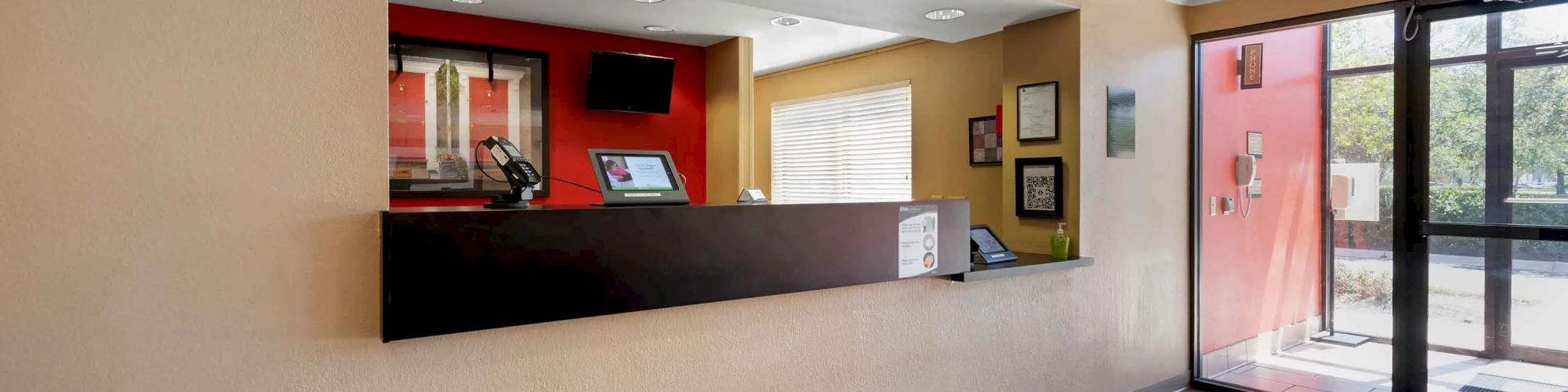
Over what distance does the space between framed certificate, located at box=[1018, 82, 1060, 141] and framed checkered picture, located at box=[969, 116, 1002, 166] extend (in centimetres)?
83

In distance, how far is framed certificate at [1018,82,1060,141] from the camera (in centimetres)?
376

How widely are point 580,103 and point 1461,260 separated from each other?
176 inches

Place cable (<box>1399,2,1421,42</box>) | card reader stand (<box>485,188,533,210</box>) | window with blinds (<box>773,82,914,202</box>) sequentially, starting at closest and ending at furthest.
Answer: card reader stand (<box>485,188,533,210</box>) < cable (<box>1399,2,1421,42</box>) < window with blinds (<box>773,82,914,202</box>)

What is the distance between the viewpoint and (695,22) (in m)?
4.69

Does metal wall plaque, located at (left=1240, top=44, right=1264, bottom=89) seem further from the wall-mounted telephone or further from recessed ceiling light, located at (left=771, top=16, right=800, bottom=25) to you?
the wall-mounted telephone

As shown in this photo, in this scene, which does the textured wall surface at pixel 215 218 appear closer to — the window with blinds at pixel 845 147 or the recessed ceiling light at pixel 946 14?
the recessed ceiling light at pixel 946 14

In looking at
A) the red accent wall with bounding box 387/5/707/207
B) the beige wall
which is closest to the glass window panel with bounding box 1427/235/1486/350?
the beige wall

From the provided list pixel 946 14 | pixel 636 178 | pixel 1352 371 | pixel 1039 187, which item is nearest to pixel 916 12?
pixel 946 14

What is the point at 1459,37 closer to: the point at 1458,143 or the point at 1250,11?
the point at 1458,143

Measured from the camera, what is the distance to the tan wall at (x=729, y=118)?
527cm

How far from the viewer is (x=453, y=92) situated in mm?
4531

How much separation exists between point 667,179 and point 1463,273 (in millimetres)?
3438

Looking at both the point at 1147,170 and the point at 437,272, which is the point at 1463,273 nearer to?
the point at 1147,170

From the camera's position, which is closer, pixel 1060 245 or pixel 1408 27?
pixel 1408 27
